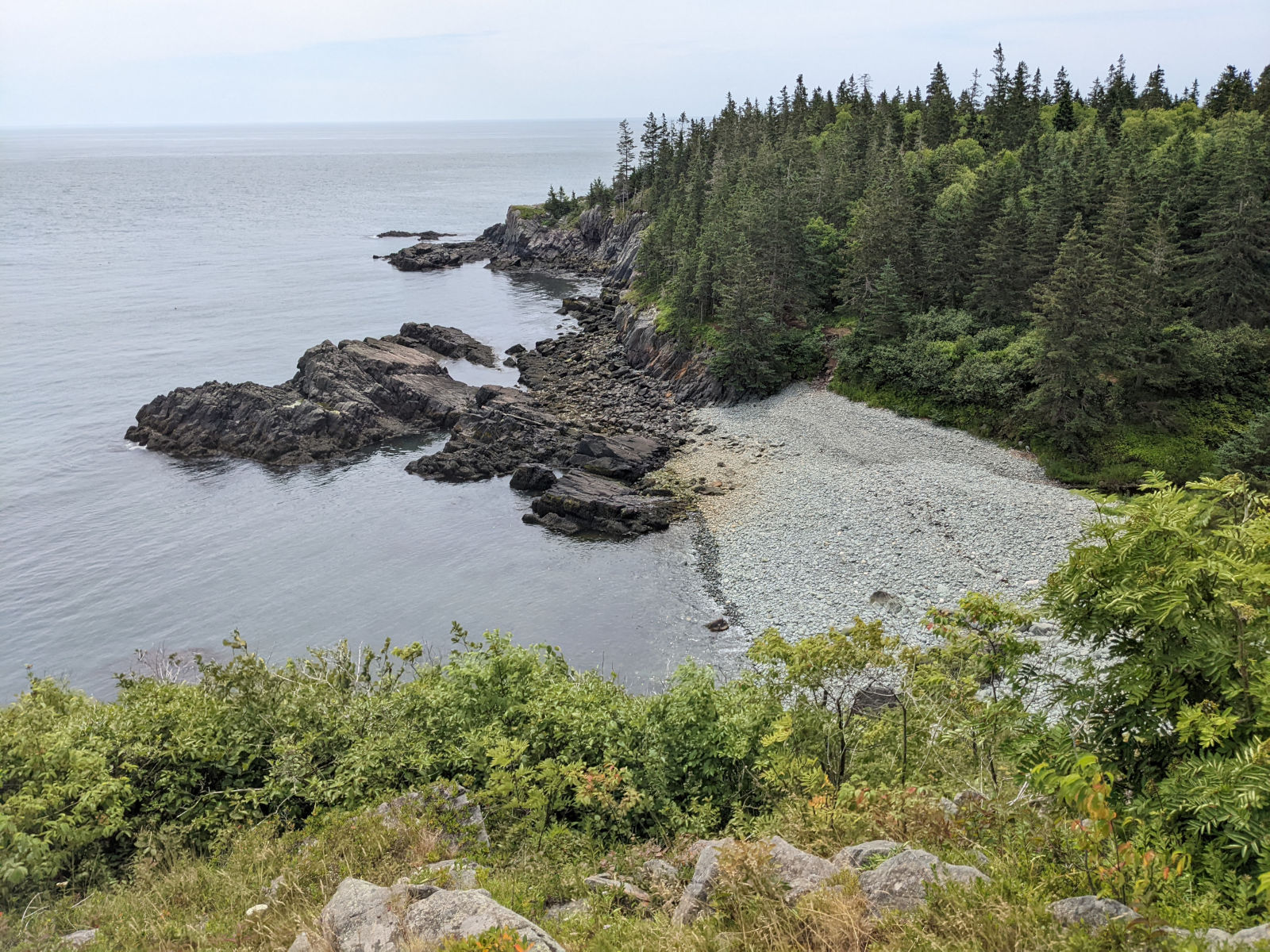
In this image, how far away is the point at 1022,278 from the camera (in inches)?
2057

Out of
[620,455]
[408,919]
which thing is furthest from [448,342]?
[408,919]

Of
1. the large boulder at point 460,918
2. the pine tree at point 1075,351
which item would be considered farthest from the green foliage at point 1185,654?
the pine tree at point 1075,351

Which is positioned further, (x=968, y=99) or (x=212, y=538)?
(x=968, y=99)

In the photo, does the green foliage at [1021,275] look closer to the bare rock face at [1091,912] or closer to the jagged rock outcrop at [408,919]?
the bare rock face at [1091,912]

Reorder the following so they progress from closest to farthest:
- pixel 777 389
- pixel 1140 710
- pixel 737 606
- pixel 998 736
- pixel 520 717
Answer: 1. pixel 1140 710
2. pixel 998 736
3. pixel 520 717
4. pixel 737 606
5. pixel 777 389

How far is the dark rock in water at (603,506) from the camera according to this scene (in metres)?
41.2

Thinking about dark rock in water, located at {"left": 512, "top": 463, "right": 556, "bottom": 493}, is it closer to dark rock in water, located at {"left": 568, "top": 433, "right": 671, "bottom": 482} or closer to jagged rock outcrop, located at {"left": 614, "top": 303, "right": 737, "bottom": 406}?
dark rock in water, located at {"left": 568, "top": 433, "right": 671, "bottom": 482}

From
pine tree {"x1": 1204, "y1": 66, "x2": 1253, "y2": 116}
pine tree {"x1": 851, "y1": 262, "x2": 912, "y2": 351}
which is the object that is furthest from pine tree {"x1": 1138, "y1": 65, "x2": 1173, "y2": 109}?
pine tree {"x1": 851, "y1": 262, "x2": 912, "y2": 351}

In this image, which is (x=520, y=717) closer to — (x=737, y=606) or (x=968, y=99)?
(x=737, y=606)

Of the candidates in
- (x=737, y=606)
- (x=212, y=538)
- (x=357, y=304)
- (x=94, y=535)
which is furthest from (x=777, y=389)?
(x=357, y=304)

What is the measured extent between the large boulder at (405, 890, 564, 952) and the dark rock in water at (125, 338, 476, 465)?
48378 mm

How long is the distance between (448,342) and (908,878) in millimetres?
70668

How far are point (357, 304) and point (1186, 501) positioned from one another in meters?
92.4

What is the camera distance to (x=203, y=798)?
14375mm
